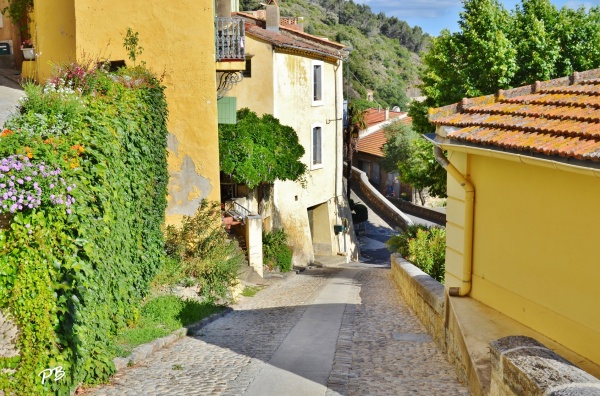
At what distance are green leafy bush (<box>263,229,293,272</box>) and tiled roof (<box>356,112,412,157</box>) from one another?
33107 millimetres

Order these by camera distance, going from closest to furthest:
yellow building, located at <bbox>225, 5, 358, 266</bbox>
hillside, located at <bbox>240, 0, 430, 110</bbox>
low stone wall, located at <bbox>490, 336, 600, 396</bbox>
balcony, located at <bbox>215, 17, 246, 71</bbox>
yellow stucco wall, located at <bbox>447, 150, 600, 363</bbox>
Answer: low stone wall, located at <bbox>490, 336, 600, 396</bbox> < yellow stucco wall, located at <bbox>447, 150, 600, 363</bbox> < balcony, located at <bbox>215, 17, 246, 71</bbox> < yellow building, located at <bbox>225, 5, 358, 266</bbox> < hillside, located at <bbox>240, 0, 430, 110</bbox>

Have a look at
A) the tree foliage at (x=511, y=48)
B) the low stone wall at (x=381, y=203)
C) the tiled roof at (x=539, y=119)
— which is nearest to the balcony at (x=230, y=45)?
the tree foliage at (x=511, y=48)

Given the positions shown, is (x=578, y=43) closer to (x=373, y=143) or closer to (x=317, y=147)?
(x=317, y=147)

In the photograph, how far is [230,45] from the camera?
61.5 ft

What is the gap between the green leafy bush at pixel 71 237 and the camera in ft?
24.2

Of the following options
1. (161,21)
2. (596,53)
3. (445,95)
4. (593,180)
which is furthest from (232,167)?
(593,180)

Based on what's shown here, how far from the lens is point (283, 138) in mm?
23406

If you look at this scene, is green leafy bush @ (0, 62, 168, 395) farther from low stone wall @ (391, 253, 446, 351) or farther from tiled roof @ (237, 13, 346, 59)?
tiled roof @ (237, 13, 346, 59)

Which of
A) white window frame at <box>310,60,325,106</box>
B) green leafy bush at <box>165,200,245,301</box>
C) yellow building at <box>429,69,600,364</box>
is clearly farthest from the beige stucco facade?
yellow building at <box>429,69,600,364</box>

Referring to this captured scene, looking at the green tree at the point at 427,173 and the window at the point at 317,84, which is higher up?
the window at the point at 317,84

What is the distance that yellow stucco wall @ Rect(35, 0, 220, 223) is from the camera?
52.8 ft

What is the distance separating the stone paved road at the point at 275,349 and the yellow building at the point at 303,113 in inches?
402

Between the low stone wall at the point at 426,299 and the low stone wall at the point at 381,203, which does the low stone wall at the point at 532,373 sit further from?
the low stone wall at the point at 381,203

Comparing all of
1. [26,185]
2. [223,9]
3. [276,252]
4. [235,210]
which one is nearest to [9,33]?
[223,9]
